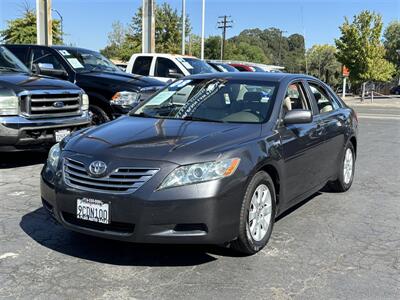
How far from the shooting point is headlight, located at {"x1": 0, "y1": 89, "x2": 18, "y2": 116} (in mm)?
7156

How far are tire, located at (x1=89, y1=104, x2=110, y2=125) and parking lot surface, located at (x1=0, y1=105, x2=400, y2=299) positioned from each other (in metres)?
3.60

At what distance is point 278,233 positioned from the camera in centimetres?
493

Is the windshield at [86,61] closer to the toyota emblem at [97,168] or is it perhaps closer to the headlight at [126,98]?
the headlight at [126,98]

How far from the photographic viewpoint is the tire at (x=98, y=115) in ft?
30.6

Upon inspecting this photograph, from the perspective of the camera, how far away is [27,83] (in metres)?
7.64

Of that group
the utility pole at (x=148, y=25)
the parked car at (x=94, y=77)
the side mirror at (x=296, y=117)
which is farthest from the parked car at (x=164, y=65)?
the side mirror at (x=296, y=117)

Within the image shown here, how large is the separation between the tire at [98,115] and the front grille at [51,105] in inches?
40.3

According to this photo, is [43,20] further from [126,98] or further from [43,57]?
[126,98]

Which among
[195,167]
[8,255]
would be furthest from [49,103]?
[195,167]

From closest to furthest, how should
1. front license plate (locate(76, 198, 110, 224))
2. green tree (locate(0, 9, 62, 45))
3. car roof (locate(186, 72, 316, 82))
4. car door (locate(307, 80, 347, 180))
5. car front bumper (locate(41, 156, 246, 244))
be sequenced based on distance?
car front bumper (locate(41, 156, 246, 244)), front license plate (locate(76, 198, 110, 224)), car roof (locate(186, 72, 316, 82)), car door (locate(307, 80, 347, 180)), green tree (locate(0, 9, 62, 45))

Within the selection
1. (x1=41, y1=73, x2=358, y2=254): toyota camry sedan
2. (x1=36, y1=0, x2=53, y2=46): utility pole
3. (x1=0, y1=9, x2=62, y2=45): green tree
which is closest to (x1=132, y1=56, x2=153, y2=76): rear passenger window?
(x1=36, y1=0, x2=53, y2=46): utility pole

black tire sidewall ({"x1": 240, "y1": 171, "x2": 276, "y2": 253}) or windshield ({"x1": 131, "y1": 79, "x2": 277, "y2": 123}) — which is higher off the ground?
windshield ({"x1": 131, "y1": 79, "x2": 277, "y2": 123})

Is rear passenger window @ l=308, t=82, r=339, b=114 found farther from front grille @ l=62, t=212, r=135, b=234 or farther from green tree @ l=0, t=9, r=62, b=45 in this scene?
Result: green tree @ l=0, t=9, r=62, b=45

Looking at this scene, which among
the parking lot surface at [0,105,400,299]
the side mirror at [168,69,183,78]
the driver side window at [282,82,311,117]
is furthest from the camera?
the side mirror at [168,69,183,78]
